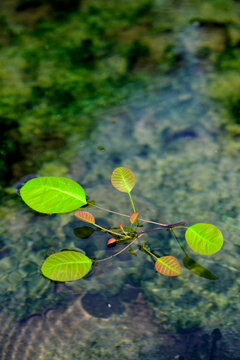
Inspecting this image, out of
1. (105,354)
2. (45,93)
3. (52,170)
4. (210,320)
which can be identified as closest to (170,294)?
(210,320)

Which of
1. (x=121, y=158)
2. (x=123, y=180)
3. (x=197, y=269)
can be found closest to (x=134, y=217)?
(x=123, y=180)

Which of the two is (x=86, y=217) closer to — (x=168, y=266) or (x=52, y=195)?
(x=52, y=195)

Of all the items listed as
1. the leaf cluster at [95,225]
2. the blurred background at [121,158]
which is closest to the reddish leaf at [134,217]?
the leaf cluster at [95,225]

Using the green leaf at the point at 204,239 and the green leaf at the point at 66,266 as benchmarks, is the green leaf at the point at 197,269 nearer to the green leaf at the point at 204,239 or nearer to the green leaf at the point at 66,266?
the green leaf at the point at 204,239

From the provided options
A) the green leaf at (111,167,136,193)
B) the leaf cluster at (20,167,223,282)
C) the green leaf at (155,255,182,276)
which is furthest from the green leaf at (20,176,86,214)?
the green leaf at (155,255,182,276)

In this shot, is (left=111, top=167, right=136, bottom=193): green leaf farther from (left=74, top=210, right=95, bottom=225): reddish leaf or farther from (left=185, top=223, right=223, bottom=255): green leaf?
(left=185, top=223, right=223, bottom=255): green leaf

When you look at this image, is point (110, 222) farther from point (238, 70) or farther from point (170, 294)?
point (238, 70)
